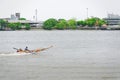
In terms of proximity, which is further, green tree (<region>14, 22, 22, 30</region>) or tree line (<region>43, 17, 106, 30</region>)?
green tree (<region>14, 22, 22, 30</region>)

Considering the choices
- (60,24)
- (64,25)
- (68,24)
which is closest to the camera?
(60,24)

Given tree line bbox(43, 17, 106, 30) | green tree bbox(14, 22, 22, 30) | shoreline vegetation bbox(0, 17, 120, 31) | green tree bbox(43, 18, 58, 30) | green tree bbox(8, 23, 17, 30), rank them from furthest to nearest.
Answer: green tree bbox(14, 22, 22, 30) → shoreline vegetation bbox(0, 17, 120, 31) → tree line bbox(43, 17, 106, 30) → green tree bbox(8, 23, 17, 30) → green tree bbox(43, 18, 58, 30)

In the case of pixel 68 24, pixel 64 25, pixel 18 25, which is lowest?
pixel 18 25

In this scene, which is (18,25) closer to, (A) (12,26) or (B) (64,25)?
(A) (12,26)

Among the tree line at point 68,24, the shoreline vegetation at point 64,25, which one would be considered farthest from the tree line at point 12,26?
the tree line at point 68,24

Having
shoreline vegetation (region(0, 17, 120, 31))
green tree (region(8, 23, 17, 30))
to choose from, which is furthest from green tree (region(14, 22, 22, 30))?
green tree (region(8, 23, 17, 30))

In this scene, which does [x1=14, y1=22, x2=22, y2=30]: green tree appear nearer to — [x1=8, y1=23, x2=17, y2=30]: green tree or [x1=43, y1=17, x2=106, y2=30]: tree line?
[x1=8, y1=23, x2=17, y2=30]: green tree

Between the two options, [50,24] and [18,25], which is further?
[18,25]

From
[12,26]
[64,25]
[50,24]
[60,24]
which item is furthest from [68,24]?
[12,26]

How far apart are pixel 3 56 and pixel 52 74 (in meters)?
12.4

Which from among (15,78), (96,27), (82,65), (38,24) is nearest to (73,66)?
(82,65)

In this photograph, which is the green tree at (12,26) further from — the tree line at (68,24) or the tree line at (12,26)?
the tree line at (68,24)

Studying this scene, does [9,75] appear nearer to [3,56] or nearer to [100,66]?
[100,66]

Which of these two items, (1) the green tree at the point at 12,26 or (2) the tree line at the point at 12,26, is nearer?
(1) the green tree at the point at 12,26
